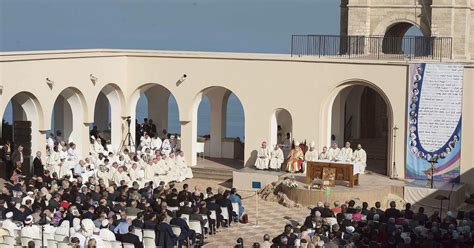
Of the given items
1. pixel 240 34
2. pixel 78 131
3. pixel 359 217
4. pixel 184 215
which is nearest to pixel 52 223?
pixel 184 215

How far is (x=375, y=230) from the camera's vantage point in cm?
2616

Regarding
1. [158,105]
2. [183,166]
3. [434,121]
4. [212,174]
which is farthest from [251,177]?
[158,105]

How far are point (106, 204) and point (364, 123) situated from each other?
59.7 feet

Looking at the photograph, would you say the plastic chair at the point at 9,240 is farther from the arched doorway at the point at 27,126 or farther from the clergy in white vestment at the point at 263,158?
the clergy in white vestment at the point at 263,158

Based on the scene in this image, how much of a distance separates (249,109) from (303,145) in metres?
2.40

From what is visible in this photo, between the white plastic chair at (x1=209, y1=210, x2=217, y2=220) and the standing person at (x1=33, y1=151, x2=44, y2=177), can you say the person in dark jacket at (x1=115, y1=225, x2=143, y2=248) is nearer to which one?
the white plastic chair at (x1=209, y1=210, x2=217, y2=220)

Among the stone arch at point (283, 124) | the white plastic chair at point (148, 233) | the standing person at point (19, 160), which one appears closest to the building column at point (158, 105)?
the stone arch at point (283, 124)

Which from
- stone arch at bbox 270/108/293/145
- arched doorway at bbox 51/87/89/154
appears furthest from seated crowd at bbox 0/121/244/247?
stone arch at bbox 270/108/293/145

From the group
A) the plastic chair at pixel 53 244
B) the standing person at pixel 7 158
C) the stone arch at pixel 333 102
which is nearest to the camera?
the plastic chair at pixel 53 244

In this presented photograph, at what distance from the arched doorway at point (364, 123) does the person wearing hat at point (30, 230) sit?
15.1 metres

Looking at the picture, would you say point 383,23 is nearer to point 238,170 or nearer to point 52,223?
point 238,170

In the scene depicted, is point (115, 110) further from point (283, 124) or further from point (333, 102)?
point (333, 102)

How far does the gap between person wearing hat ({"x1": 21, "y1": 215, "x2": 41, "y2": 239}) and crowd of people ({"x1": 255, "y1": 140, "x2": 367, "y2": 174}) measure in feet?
41.4

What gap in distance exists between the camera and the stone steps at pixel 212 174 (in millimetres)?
38450
